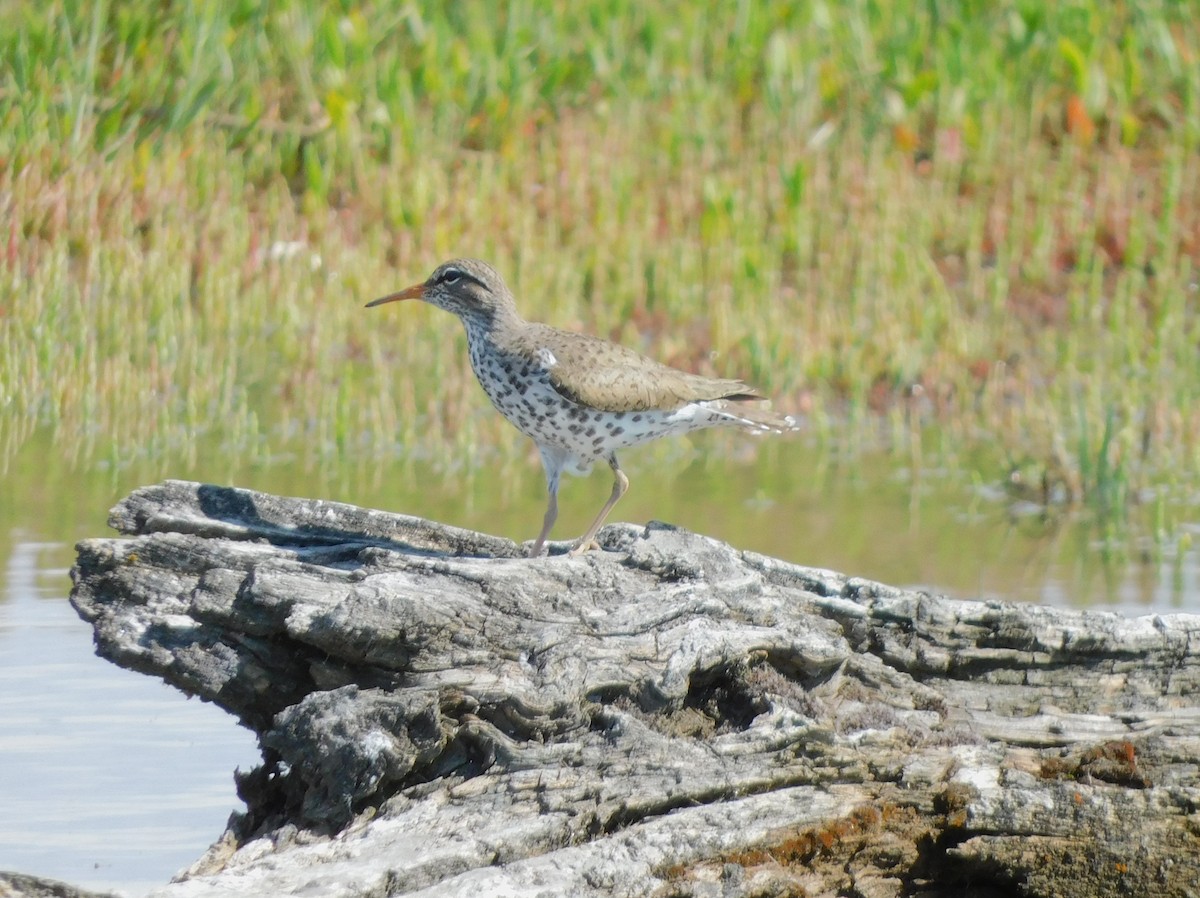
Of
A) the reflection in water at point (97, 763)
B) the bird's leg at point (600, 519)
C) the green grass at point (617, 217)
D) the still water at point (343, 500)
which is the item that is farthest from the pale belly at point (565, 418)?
the green grass at point (617, 217)

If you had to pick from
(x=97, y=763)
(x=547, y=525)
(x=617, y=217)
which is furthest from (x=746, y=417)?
(x=617, y=217)

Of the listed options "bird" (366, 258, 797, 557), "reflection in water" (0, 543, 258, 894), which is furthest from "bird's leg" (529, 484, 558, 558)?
"reflection in water" (0, 543, 258, 894)

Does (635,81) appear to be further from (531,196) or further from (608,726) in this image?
(608,726)

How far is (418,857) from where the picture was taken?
432 cm

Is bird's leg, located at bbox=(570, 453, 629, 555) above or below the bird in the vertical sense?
below

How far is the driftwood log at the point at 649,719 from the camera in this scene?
455cm

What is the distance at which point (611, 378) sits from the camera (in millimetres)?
7035

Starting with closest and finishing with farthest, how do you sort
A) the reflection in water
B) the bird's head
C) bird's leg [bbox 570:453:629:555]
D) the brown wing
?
the reflection in water < bird's leg [bbox 570:453:629:555] < the brown wing < the bird's head

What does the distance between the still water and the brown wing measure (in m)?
1.58

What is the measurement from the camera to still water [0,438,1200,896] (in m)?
5.74

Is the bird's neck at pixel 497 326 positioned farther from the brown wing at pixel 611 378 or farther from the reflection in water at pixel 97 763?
the reflection in water at pixel 97 763

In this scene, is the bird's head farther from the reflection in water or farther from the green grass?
the green grass

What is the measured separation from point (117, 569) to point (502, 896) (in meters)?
1.98

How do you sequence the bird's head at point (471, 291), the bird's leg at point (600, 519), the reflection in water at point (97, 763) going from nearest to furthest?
the reflection in water at point (97, 763), the bird's leg at point (600, 519), the bird's head at point (471, 291)
